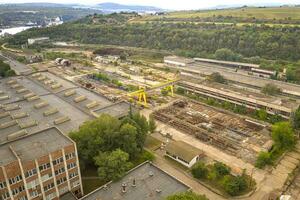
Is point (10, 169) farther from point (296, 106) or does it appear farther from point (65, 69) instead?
point (65, 69)

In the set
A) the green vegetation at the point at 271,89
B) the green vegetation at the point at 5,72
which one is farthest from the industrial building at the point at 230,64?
the green vegetation at the point at 5,72

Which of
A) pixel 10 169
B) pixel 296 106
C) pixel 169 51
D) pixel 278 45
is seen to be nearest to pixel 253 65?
pixel 278 45

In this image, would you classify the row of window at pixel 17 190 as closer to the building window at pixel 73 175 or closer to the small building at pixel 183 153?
the building window at pixel 73 175

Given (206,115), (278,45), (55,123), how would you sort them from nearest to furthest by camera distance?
(55,123), (206,115), (278,45)

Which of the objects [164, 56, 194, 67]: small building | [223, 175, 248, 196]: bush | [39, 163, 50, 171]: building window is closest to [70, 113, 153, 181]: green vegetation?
[39, 163, 50, 171]: building window

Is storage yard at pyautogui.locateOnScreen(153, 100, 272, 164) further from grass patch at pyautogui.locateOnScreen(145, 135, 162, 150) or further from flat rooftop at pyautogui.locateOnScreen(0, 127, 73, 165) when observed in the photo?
flat rooftop at pyautogui.locateOnScreen(0, 127, 73, 165)

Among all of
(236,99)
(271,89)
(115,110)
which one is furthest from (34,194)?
(271,89)
